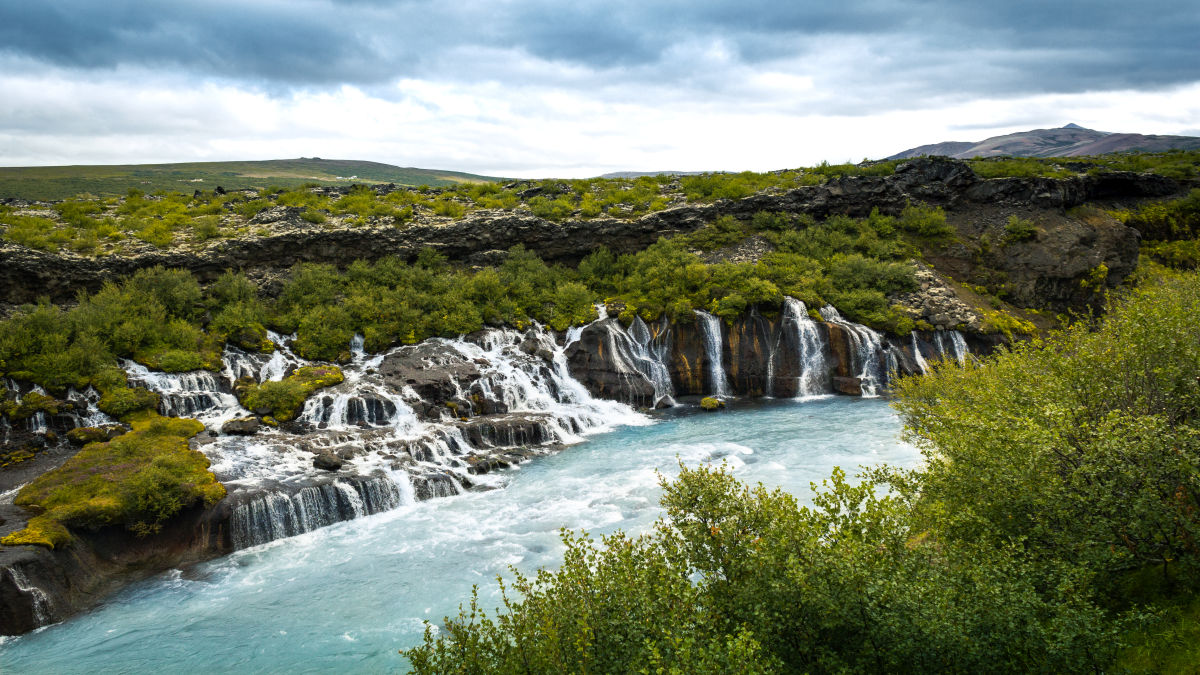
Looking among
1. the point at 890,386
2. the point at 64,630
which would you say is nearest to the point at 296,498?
the point at 64,630

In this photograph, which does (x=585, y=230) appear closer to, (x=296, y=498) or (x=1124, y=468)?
(x=296, y=498)

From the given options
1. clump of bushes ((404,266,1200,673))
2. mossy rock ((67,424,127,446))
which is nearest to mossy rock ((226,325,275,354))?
mossy rock ((67,424,127,446))

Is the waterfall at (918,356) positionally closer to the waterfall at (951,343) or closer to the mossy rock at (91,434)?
the waterfall at (951,343)

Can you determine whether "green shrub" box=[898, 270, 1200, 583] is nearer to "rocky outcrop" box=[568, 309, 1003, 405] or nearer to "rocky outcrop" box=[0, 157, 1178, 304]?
"rocky outcrop" box=[568, 309, 1003, 405]

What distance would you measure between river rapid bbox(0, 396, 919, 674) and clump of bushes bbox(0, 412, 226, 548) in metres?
2.64

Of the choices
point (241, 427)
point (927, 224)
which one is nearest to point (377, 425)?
point (241, 427)

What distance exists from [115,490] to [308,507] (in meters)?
6.67

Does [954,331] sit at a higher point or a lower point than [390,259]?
lower

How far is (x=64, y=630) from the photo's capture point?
18.6 m

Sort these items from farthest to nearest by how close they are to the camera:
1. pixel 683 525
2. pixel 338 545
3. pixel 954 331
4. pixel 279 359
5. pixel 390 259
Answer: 1. pixel 390 259
2. pixel 954 331
3. pixel 279 359
4. pixel 338 545
5. pixel 683 525

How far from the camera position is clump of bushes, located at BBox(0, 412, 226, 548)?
21234 millimetres

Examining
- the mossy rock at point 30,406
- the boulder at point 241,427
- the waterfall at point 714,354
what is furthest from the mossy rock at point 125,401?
the waterfall at point 714,354

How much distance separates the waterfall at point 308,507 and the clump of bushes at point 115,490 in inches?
60.6

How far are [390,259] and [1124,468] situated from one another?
159 ft
